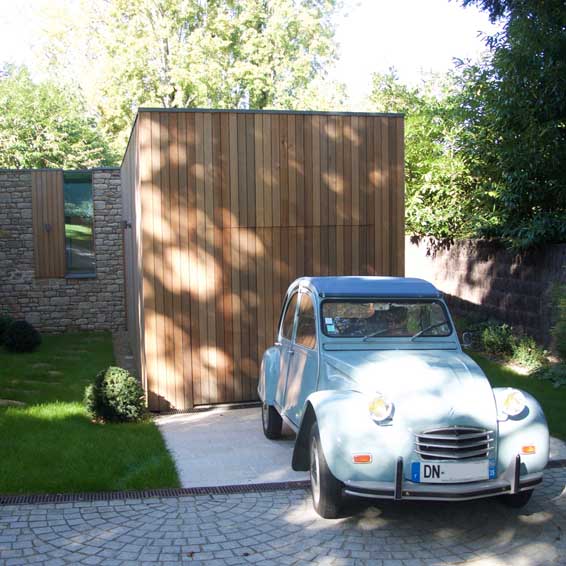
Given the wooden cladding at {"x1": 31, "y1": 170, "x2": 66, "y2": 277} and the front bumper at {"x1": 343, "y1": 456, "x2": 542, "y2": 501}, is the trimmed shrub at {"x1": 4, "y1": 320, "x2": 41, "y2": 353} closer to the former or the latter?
the wooden cladding at {"x1": 31, "y1": 170, "x2": 66, "y2": 277}

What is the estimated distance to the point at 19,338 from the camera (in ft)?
48.8

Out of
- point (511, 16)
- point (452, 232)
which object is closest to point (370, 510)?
point (511, 16)

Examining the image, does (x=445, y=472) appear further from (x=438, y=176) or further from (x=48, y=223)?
(x=48, y=223)

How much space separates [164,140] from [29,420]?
3961mm

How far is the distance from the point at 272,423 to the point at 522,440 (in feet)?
10.7

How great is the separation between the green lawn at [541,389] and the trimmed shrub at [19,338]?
9.14 meters

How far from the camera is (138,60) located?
29188 mm

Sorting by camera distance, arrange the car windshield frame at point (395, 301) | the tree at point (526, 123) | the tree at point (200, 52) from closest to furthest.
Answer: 1. the car windshield frame at point (395, 301)
2. the tree at point (526, 123)
3. the tree at point (200, 52)

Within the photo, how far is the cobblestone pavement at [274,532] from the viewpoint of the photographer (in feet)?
16.0

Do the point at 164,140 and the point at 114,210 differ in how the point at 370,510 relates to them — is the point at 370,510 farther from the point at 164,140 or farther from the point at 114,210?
the point at 114,210

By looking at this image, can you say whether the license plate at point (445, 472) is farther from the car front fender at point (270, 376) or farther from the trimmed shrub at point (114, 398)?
the trimmed shrub at point (114, 398)

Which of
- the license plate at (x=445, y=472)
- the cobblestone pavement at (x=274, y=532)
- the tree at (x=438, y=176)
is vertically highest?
the tree at (x=438, y=176)

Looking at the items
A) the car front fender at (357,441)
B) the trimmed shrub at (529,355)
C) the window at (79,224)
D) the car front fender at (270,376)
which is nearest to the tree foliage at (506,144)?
the trimmed shrub at (529,355)

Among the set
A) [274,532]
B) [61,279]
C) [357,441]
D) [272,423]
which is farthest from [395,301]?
[61,279]
